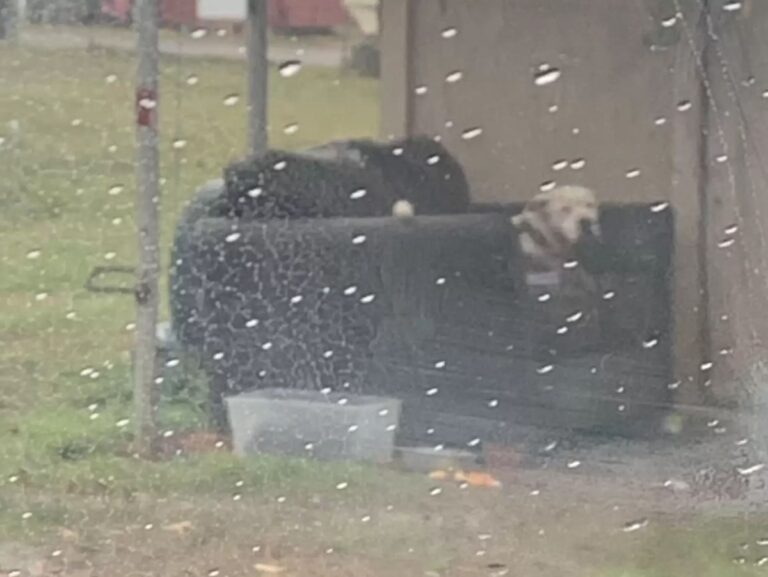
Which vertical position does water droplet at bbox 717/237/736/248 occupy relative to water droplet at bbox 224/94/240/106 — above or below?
below

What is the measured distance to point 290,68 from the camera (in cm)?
320

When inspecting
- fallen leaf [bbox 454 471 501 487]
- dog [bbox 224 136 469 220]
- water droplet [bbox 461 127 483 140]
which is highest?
water droplet [bbox 461 127 483 140]

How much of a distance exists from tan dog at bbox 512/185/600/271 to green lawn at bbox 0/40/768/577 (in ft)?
1.30

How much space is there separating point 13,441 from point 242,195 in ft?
2.12

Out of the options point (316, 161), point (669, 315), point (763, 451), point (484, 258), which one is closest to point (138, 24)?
point (316, 161)

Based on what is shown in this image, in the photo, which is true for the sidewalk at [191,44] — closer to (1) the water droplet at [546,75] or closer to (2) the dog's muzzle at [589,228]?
(1) the water droplet at [546,75]

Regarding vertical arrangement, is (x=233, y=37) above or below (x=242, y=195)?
above

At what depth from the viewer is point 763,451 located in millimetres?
3441

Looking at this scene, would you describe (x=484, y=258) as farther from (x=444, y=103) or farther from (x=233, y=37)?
(x=233, y=37)

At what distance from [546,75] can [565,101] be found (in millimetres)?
68

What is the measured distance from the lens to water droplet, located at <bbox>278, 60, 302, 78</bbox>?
320 centimetres

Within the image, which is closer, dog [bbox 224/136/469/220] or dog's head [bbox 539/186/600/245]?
dog [bbox 224/136/469/220]

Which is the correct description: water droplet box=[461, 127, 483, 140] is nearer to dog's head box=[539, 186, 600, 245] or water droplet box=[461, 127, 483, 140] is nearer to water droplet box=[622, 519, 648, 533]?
dog's head box=[539, 186, 600, 245]

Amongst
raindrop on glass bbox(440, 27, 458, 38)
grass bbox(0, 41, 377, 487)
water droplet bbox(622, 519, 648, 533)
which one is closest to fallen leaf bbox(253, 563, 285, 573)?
grass bbox(0, 41, 377, 487)
